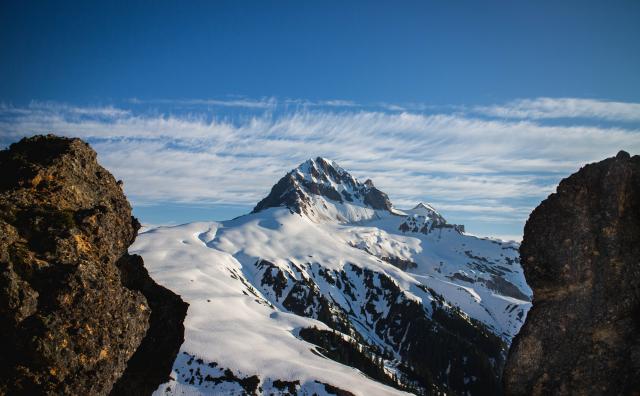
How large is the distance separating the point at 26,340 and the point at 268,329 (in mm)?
143238

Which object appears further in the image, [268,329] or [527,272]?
[268,329]

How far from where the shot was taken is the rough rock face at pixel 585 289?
19438 millimetres

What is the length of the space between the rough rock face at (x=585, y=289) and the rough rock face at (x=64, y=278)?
717 inches

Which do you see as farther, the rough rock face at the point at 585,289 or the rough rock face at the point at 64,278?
the rough rock face at the point at 585,289

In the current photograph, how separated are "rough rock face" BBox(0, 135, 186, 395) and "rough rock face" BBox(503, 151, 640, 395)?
18.2 meters

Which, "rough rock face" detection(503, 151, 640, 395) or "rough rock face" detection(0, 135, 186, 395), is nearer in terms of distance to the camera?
"rough rock face" detection(0, 135, 186, 395)

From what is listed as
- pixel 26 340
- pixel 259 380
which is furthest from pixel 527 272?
pixel 259 380

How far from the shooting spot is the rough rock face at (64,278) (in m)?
15.1

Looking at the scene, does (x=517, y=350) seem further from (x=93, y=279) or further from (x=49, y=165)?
(x=49, y=165)

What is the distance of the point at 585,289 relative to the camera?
67.8 ft

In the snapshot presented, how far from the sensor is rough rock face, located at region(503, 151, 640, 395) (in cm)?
1944

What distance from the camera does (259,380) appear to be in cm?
9869

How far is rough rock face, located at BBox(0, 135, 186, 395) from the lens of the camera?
15.1m

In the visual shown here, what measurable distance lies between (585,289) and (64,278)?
894 inches
